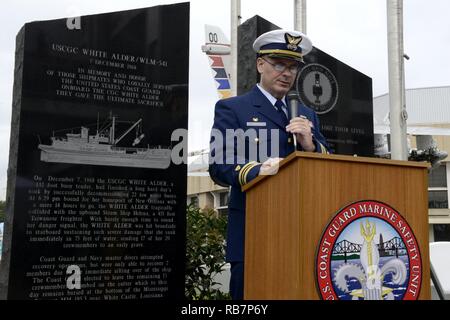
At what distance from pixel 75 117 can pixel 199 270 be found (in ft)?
7.11

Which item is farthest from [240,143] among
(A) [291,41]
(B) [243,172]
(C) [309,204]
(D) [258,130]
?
(C) [309,204]

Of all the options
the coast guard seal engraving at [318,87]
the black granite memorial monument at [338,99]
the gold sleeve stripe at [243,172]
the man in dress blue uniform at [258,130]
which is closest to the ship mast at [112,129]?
the man in dress blue uniform at [258,130]

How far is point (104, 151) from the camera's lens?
365 centimetres

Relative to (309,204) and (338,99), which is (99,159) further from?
(338,99)

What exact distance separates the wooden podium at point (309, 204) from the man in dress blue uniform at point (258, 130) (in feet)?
0.91

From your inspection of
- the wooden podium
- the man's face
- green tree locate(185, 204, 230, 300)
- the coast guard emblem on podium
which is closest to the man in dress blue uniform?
the man's face

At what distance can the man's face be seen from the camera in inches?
121

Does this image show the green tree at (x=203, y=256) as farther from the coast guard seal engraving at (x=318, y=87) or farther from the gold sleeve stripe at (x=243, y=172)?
the gold sleeve stripe at (x=243, y=172)

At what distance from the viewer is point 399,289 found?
231 centimetres

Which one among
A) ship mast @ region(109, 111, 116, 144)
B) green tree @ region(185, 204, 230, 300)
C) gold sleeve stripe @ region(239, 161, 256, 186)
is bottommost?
green tree @ region(185, 204, 230, 300)

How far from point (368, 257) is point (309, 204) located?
1.09 ft

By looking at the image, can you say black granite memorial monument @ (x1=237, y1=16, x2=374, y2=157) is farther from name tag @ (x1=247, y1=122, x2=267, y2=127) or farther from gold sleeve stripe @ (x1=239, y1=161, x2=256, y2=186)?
gold sleeve stripe @ (x1=239, y1=161, x2=256, y2=186)

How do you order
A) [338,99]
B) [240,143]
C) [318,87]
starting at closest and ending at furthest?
[240,143] < [318,87] < [338,99]
